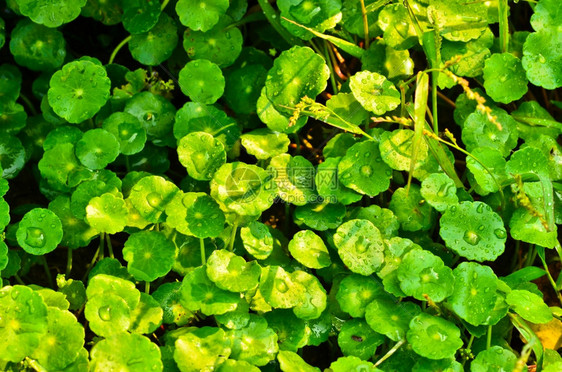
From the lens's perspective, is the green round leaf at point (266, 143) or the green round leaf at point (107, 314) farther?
the green round leaf at point (266, 143)

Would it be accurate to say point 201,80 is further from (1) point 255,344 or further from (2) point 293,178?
(1) point 255,344

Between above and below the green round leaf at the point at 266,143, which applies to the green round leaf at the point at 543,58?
above

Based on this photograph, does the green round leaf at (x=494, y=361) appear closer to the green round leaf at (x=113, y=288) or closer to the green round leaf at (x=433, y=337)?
the green round leaf at (x=433, y=337)

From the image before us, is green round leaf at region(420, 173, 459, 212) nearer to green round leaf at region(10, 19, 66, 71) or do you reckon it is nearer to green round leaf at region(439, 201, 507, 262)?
green round leaf at region(439, 201, 507, 262)

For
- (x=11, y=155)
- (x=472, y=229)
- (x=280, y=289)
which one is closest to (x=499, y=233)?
(x=472, y=229)

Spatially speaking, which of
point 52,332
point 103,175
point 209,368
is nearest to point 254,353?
point 209,368

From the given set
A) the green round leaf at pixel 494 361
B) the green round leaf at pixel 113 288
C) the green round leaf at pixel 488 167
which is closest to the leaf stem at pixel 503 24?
the green round leaf at pixel 488 167

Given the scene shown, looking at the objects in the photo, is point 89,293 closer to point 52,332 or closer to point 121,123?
point 52,332
